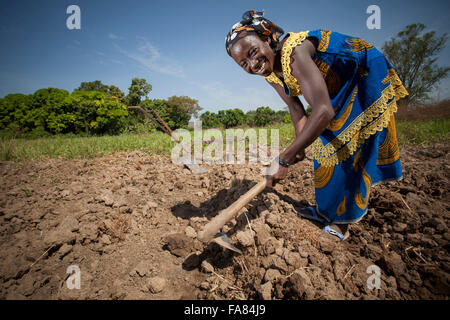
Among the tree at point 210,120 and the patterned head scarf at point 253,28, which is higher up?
the tree at point 210,120

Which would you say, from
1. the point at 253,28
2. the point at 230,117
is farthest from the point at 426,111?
the point at 230,117

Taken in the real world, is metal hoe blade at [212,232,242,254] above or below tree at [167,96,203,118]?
below

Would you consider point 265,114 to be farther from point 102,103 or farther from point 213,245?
point 213,245

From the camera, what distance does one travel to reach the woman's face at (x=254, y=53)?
130 cm

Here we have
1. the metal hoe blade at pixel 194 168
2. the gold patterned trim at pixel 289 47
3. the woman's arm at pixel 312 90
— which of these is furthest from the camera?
the metal hoe blade at pixel 194 168

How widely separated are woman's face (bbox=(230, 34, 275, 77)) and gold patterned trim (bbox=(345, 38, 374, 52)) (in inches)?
21.9

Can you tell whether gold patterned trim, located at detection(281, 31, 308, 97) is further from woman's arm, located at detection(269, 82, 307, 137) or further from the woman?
woman's arm, located at detection(269, 82, 307, 137)

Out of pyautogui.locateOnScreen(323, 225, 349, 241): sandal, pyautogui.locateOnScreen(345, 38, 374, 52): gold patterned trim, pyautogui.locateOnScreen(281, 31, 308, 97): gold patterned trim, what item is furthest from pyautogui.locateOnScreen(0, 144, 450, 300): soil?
pyautogui.locateOnScreen(345, 38, 374, 52): gold patterned trim

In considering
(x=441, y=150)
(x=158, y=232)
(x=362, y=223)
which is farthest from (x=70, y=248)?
(x=441, y=150)

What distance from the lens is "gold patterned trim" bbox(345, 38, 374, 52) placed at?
1352 millimetres

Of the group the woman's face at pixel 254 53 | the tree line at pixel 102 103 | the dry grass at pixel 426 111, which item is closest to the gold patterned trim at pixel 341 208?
the woman's face at pixel 254 53

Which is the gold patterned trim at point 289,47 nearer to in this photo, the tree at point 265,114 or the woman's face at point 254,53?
the woman's face at point 254,53
